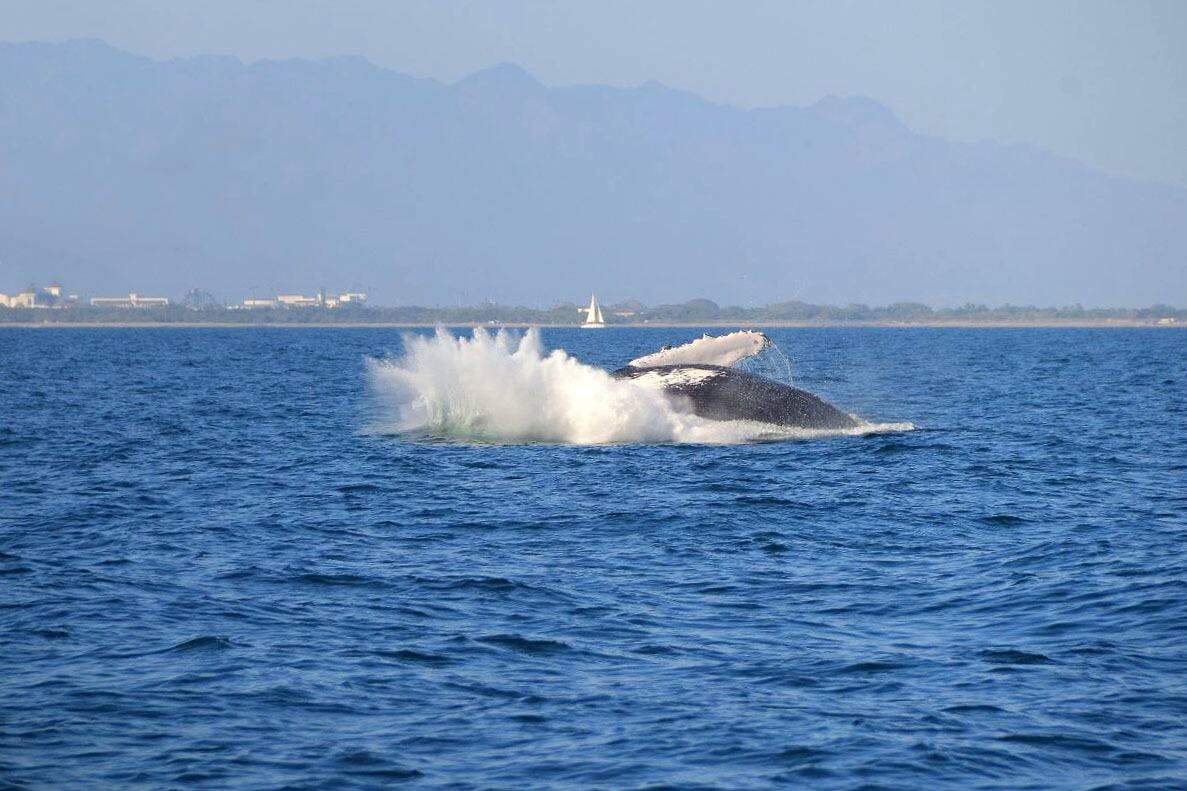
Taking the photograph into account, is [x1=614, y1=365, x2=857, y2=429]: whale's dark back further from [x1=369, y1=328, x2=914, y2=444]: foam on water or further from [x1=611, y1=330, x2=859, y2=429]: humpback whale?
[x1=369, y1=328, x2=914, y2=444]: foam on water

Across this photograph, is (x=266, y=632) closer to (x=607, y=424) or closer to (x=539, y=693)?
(x=539, y=693)

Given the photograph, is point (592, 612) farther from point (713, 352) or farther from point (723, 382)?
point (713, 352)

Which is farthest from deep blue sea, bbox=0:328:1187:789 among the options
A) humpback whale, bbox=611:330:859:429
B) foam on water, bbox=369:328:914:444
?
humpback whale, bbox=611:330:859:429

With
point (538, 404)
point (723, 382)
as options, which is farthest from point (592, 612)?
point (538, 404)

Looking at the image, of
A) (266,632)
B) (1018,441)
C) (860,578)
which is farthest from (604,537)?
(1018,441)

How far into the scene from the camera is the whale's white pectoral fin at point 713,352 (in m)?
28.3

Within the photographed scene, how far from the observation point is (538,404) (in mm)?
30141

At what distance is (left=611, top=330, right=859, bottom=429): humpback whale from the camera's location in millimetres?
28391

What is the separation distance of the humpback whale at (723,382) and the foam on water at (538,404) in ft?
0.60

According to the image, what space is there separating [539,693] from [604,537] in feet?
22.8

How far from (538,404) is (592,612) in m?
16.1

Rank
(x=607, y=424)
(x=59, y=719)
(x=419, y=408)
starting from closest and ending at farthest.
→ (x=59, y=719) → (x=607, y=424) → (x=419, y=408)

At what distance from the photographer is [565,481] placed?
23547 millimetres

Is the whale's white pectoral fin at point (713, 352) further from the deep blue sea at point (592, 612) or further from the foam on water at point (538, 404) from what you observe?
the deep blue sea at point (592, 612)
